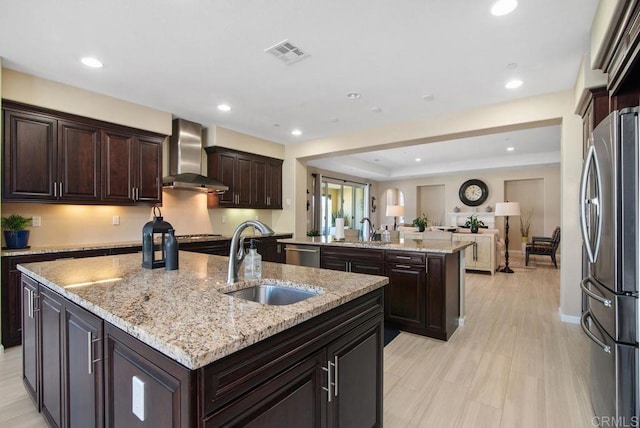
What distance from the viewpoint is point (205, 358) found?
800mm

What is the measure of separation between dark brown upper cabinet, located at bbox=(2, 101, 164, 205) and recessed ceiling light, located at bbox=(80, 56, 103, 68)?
0.82 m

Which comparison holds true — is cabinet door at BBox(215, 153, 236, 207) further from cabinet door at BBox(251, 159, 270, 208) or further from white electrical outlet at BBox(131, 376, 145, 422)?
white electrical outlet at BBox(131, 376, 145, 422)

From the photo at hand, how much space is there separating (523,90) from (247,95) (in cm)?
319

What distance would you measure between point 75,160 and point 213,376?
3.67 metres

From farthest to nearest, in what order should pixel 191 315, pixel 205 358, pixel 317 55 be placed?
pixel 317 55
pixel 191 315
pixel 205 358

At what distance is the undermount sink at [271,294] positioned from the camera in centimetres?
161

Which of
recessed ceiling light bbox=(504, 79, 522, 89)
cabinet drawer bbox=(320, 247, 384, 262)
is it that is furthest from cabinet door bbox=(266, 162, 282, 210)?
recessed ceiling light bbox=(504, 79, 522, 89)

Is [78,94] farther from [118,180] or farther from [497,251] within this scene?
[497,251]

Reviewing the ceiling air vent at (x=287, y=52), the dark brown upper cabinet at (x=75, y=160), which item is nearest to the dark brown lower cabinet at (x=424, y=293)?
the ceiling air vent at (x=287, y=52)

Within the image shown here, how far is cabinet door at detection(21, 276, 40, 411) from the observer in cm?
186

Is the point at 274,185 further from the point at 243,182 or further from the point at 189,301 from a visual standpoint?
the point at 189,301

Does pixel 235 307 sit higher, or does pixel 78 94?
pixel 78 94

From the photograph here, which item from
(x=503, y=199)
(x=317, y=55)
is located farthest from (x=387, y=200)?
(x=317, y=55)

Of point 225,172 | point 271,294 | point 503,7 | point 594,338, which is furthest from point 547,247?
point 271,294
